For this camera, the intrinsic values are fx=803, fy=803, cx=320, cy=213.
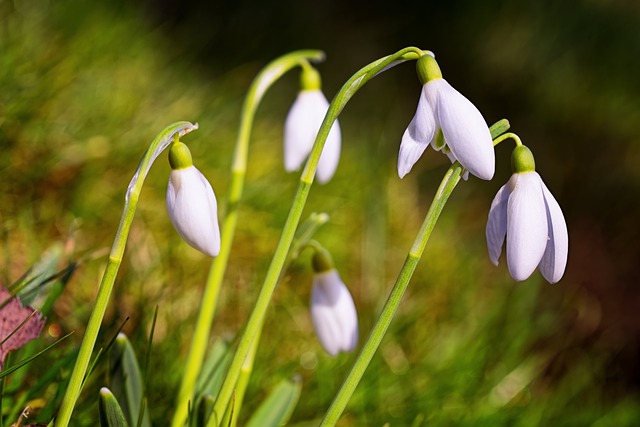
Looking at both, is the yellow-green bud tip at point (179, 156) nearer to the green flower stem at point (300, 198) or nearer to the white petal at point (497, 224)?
the green flower stem at point (300, 198)

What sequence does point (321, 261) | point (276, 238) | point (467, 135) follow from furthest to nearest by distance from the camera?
1. point (276, 238)
2. point (321, 261)
3. point (467, 135)

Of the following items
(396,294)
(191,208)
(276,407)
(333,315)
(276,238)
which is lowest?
(276,238)

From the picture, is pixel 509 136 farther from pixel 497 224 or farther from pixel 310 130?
pixel 310 130

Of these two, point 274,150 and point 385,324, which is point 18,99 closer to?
point 274,150

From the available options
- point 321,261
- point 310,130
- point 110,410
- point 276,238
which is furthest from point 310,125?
point 276,238

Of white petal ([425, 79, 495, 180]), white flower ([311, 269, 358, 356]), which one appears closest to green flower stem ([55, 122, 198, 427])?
white petal ([425, 79, 495, 180])

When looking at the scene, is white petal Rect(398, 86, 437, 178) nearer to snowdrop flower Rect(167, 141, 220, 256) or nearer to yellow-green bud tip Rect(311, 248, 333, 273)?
snowdrop flower Rect(167, 141, 220, 256)

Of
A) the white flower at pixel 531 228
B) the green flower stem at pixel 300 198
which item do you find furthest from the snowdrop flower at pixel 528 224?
the green flower stem at pixel 300 198
